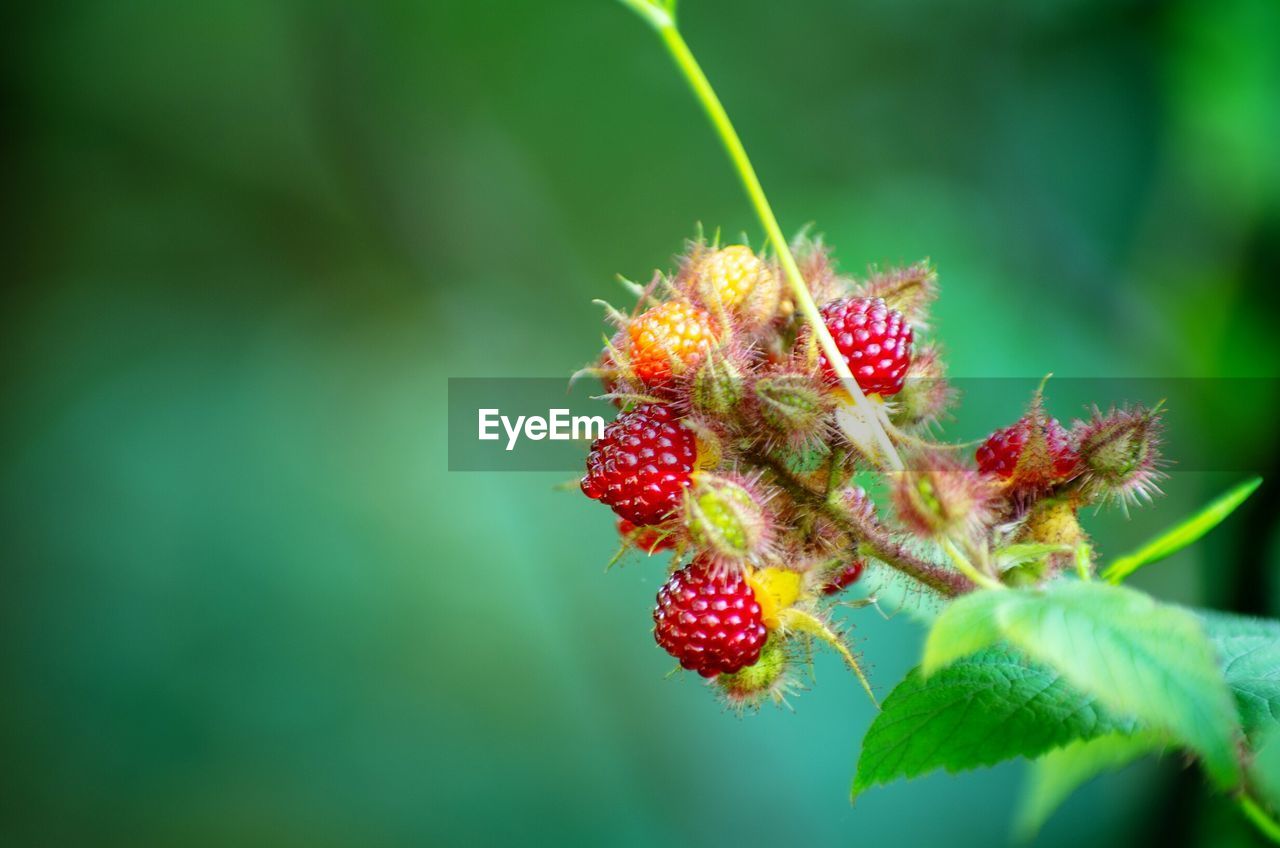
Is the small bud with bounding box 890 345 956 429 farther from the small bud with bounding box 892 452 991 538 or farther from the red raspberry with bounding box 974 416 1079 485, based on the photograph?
the small bud with bounding box 892 452 991 538

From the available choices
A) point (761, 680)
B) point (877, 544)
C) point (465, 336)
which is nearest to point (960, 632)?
point (877, 544)

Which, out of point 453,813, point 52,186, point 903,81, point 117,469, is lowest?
point 453,813

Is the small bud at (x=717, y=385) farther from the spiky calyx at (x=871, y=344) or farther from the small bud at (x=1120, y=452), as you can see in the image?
the small bud at (x=1120, y=452)

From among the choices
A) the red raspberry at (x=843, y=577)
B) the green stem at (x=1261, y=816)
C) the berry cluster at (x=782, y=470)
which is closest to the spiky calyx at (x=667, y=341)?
the berry cluster at (x=782, y=470)

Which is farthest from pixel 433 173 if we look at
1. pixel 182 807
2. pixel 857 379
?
pixel 857 379

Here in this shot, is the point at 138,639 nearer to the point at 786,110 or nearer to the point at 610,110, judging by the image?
the point at 610,110

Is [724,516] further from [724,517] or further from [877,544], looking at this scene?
[877,544]

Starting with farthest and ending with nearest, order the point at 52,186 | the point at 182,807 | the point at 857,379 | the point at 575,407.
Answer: the point at 52,186
the point at 575,407
the point at 182,807
the point at 857,379
